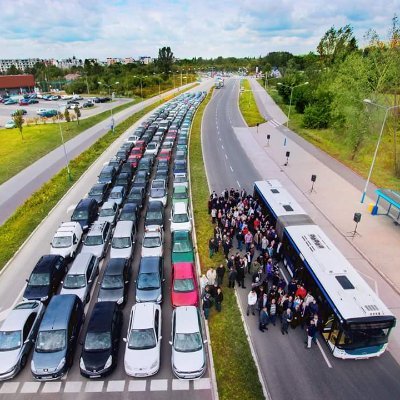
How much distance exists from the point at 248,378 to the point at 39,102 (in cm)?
9205

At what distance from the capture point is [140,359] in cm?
1177

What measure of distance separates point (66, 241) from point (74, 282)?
3.90 meters

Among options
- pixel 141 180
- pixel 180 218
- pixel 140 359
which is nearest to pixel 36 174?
pixel 141 180

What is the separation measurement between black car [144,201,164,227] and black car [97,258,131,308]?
475 cm

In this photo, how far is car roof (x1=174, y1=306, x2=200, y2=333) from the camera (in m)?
12.5

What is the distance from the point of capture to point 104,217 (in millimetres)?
21359

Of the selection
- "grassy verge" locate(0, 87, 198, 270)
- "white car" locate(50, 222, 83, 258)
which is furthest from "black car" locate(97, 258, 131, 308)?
"grassy verge" locate(0, 87, 198, 270)

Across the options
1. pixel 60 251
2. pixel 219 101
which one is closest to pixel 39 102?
pixel 219 101

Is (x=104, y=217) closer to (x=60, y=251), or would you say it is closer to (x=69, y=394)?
(x=60, y=251)

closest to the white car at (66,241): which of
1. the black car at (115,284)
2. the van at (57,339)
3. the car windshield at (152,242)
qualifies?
the black car at (115,284)

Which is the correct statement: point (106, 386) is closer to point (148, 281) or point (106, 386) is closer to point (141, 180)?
point (148, 281)

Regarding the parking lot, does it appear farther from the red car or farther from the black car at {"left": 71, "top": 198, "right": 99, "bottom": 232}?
the red car

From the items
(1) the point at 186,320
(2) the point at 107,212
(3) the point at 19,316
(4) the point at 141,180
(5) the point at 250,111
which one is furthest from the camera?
(5) the point at 250,111

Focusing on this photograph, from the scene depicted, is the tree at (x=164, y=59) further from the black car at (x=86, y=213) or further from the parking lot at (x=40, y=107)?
the black car at (x=86, y=213)
